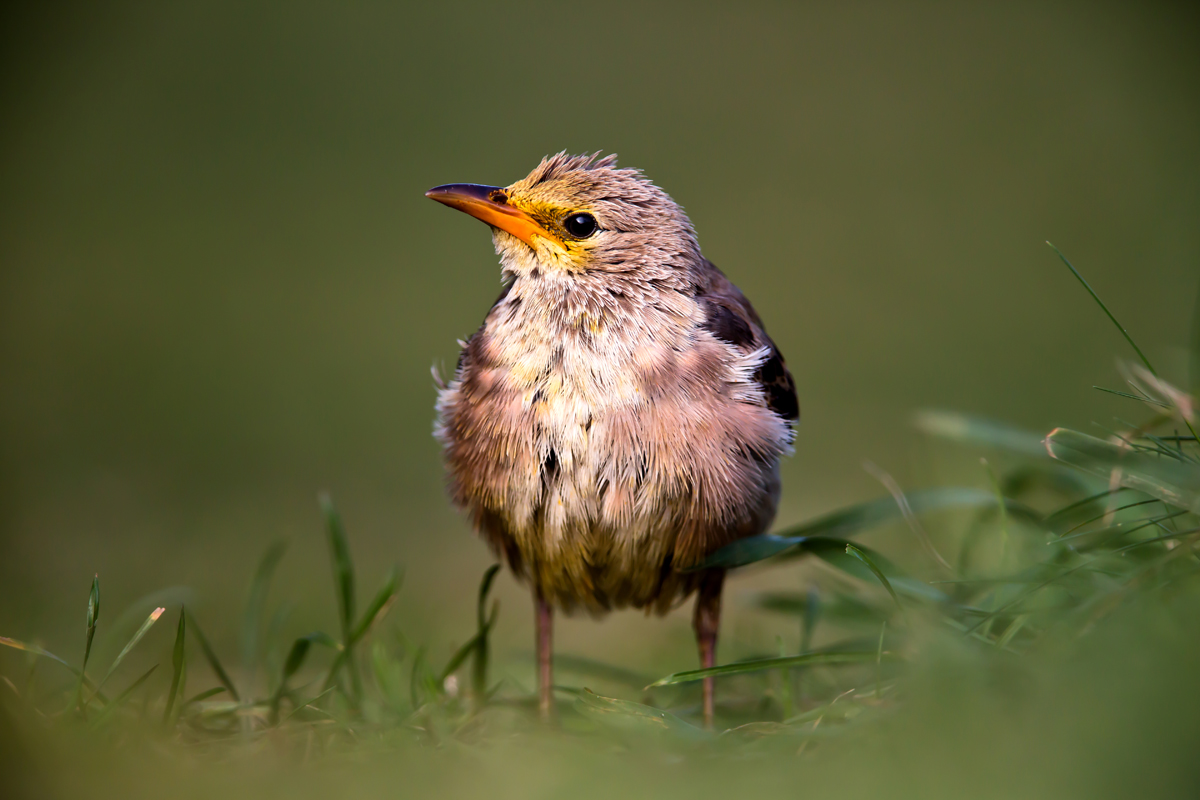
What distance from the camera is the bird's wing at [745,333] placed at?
111 inches

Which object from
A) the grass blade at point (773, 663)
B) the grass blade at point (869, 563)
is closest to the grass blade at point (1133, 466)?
the grass blade at point (869, 563)

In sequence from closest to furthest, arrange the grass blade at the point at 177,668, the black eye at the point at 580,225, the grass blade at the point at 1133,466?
1. the grass blade at the point at 1133,466
2. the grass blade at the point at 177,668
3. the black eye at the point at 580,225

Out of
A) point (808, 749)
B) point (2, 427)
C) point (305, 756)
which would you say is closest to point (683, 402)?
point (808, 749)

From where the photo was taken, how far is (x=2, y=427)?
6.43m

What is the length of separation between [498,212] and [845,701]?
69.9 inches

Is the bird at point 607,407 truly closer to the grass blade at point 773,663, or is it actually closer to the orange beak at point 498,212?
the orange beak at point 498,212

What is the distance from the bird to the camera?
8.32 ft

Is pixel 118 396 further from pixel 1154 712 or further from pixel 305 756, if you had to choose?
pixel 1154 712

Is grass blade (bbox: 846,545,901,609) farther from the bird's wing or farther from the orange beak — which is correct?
the orange beak

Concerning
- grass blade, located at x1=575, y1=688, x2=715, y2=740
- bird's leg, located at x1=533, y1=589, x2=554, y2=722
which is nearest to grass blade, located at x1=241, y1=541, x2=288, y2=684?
bird's leg, located at x1=533, y1=589, x2=554, y2=722

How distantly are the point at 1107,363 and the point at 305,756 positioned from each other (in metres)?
6.77

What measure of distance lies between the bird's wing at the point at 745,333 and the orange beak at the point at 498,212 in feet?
1.87

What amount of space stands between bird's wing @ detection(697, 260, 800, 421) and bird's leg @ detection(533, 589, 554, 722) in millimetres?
1005

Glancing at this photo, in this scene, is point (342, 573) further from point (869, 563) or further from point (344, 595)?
point (869, 563)
